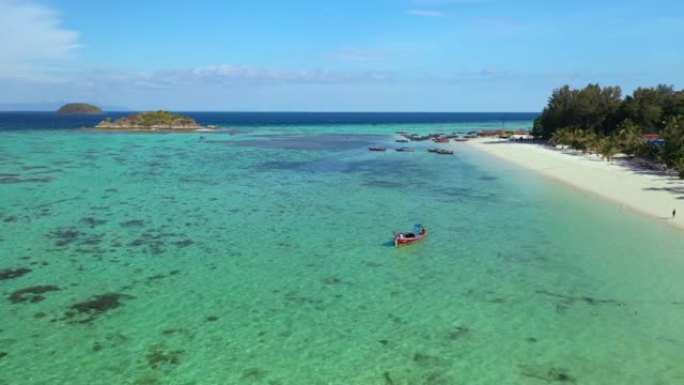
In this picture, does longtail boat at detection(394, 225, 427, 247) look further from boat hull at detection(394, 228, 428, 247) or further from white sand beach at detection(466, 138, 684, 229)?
white sand beach at detection(466, 138, 684, 229)

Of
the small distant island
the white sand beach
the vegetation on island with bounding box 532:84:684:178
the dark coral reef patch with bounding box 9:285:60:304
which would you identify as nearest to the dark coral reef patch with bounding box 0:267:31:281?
the dark coral reef patch with bounding box 9:285:60:304

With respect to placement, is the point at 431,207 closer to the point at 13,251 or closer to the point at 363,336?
the point at 363,336

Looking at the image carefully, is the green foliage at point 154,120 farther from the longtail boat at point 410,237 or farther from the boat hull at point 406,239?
the boat hull at point 406,239

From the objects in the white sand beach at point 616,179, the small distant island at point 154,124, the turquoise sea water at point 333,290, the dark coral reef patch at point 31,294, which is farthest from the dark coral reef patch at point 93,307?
the small distant island at point 154,124

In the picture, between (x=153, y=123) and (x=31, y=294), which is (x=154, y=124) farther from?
(x=31, y=294)

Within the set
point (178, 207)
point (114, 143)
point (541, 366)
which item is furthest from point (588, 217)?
point (114, 143)
